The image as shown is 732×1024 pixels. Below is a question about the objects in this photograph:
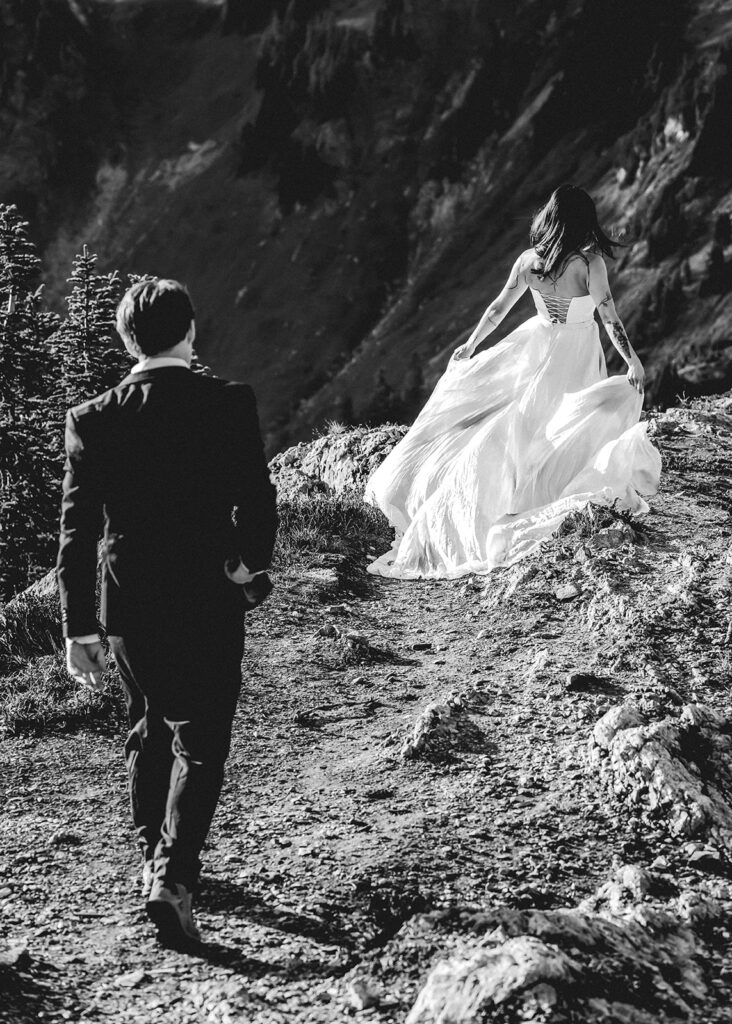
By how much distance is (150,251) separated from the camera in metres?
121

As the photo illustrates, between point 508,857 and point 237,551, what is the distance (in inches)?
65.2

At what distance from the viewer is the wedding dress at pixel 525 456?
886cm

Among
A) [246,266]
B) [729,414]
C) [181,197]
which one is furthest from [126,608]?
[181,197]

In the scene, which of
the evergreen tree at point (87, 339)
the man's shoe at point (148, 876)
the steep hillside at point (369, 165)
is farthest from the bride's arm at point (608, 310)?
the steep hillside at point (369, 165)

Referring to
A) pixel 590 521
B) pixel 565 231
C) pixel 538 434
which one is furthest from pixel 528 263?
pixel 590 521

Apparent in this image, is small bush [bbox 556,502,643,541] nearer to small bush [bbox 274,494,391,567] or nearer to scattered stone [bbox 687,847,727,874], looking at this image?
small bush [bbox 274,494,391,567]

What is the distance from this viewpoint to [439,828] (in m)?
4.56

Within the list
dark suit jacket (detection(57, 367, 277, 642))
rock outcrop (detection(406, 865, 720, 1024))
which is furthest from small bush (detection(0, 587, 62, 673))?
rock outcrop (detection(406, 865, 720, 1024))

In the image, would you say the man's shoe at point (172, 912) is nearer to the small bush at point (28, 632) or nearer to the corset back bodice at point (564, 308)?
the small bush at point (28, 632)

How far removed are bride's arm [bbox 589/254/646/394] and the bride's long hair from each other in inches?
5.8

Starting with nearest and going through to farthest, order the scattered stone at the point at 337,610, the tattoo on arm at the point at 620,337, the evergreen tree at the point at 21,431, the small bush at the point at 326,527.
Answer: the scattered stone at the point at 337,610 < the tattoo on arm at the point at 620,337 < the small bush at the point at 326,527 < the evergreen tree at the point at 21,431

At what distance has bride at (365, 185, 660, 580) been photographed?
28.6 feet

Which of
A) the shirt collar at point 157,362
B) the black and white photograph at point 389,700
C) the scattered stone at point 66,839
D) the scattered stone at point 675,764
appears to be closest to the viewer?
the black and white photograph at point 389,700

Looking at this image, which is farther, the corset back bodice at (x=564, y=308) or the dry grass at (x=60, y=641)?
the corset back bodice at (x=564, y=308)
